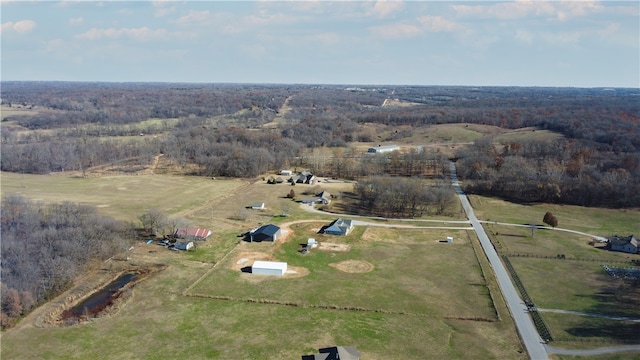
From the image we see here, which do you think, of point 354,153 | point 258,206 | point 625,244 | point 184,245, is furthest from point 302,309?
point 354,153

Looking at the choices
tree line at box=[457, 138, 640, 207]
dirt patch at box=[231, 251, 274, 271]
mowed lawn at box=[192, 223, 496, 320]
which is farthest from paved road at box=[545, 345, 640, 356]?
tree line at box=[457, 138, 640, 207]

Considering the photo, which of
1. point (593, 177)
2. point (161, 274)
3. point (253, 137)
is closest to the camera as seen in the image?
point (161, 274)

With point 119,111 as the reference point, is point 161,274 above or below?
below

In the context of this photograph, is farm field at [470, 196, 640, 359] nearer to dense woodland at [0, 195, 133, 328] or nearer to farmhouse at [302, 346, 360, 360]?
farmhouse at [302, 346, 360, 360]

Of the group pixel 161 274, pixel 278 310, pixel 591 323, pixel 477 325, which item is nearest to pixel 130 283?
pixel 161 274

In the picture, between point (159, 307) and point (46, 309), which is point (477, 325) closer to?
point (159, 307)

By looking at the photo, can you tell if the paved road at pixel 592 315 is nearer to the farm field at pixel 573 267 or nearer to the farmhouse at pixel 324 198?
the farm field at pixel 573 267
